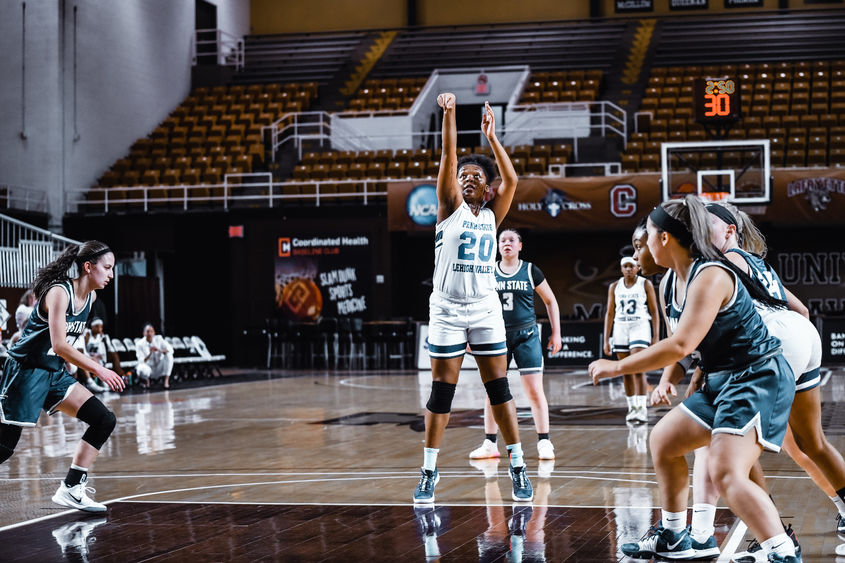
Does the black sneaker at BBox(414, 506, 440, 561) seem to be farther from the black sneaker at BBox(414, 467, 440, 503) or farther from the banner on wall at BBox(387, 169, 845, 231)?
the banner on wall at BBox(387, 169, 845, 231)

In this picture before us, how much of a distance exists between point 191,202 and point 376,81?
792cm

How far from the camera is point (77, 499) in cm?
617

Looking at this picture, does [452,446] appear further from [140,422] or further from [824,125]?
[824,125]

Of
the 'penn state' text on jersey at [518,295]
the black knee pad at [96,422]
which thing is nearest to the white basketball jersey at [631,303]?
the 'penn state' text on jersey at [518,295]

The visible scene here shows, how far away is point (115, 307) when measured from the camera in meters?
22.6

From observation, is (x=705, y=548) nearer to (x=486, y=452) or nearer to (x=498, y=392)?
(x=498, y=392)

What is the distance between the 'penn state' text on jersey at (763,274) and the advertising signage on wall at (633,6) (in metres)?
29.5

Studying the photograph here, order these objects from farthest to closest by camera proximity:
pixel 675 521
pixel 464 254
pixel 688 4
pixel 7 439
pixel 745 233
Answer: pixel 688 4 → pixel 464 254 → pixel 7 439 → pixel 745 233 → pixel 675 521

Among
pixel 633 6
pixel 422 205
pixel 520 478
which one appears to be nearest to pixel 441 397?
pixel 520 478

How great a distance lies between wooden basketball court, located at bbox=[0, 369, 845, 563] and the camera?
514cm

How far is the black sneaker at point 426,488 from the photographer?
20.7ft

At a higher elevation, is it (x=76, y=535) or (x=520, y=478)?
(x=520, y=478)

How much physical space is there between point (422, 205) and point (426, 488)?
16494mm

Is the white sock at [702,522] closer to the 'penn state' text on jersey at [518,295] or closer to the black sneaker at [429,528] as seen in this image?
the black sneaker at [429,528]
